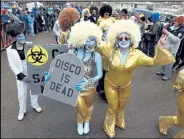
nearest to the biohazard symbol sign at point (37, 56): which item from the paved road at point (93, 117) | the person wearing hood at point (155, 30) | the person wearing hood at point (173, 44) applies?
the paved road at point (93, 117)

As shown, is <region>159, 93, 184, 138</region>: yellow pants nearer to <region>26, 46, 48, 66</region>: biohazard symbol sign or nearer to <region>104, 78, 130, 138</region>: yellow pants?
<region>104, 78, 130, 138</region>: yellow pants

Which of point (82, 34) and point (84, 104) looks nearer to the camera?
point (82, 34)

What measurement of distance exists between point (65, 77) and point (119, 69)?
728 mm

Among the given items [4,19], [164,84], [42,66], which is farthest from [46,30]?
[42,66]

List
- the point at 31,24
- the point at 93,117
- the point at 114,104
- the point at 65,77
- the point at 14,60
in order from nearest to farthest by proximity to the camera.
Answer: the point at 65,77 → the point at 114,104 → the point at 14,60 → the point at 93,117 → the point at 31,24

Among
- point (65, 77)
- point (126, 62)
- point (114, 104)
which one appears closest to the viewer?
point (65, 77)

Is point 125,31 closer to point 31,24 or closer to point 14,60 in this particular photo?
point 14,60

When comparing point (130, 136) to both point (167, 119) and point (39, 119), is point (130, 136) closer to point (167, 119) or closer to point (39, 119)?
point (167, 119)

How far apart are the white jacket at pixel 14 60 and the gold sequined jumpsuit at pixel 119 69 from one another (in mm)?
1231

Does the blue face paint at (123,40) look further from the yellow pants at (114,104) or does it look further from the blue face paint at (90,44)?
the yellow pants at (114,104)

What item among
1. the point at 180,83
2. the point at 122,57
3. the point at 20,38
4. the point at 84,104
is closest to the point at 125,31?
the point at 122,57

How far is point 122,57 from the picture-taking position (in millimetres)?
2719

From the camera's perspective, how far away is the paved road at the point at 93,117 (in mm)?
3193

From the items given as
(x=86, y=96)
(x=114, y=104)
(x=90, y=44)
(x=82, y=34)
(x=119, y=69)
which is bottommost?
(x=114, y=104)
